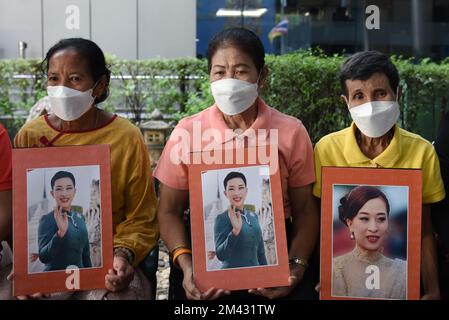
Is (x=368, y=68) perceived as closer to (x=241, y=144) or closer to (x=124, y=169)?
(x=241, y=144)

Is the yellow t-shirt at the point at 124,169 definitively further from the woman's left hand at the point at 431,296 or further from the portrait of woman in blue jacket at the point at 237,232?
the woman's left hand at the point at 431,296

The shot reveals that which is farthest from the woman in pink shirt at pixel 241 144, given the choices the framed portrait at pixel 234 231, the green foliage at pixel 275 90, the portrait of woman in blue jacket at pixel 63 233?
the green foliage at pixel 275 90

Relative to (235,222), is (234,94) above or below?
above

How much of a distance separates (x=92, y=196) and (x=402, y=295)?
4.01 feet

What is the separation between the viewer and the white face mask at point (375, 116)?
238 cm

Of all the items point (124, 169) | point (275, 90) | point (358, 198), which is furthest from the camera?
point (275, 90)

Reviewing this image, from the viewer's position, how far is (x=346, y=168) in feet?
7.35

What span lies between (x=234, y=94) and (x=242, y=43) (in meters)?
0.21

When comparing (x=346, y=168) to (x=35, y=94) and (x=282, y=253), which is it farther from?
(x=35, y=94)

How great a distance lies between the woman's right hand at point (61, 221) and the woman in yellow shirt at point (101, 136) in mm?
239

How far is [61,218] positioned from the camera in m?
2.24

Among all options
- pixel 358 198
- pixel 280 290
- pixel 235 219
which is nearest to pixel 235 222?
pixel 235 219

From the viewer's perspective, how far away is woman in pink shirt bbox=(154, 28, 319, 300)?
2393 millimetres
